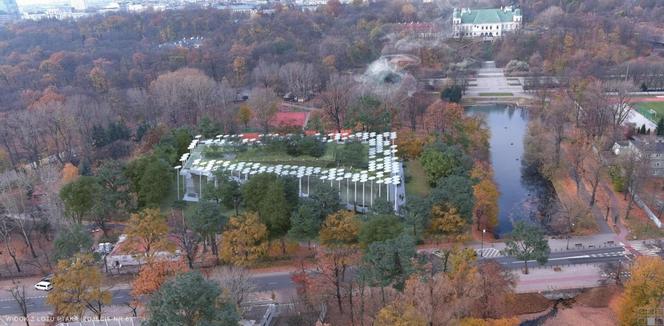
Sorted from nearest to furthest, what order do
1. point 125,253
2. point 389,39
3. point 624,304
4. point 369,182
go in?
point 624,304, point 125,253, point 369,182, point 389,39

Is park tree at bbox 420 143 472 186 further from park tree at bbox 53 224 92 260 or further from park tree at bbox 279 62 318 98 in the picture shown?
park tree at bbox 279 62 318 98

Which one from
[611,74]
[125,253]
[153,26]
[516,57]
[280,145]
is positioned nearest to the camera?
[125,253]

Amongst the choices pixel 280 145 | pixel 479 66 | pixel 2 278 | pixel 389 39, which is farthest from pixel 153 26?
pixel 2 278

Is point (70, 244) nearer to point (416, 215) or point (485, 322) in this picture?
point (416, 215)

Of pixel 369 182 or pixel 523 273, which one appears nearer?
pixel 523 273

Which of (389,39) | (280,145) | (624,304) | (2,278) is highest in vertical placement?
(389,39)

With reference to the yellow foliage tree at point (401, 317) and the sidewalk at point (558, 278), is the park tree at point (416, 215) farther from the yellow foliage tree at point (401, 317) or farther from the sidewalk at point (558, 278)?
the yellow foliage tree at point (401, 317)

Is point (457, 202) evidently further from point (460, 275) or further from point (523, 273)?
point (460, 275)

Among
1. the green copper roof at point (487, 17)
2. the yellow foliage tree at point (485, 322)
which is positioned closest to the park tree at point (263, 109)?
the yellow foliage tree at point (485, 322)

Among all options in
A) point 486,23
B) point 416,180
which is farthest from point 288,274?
Result: point 486,23

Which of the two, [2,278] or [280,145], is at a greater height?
[280,145]
